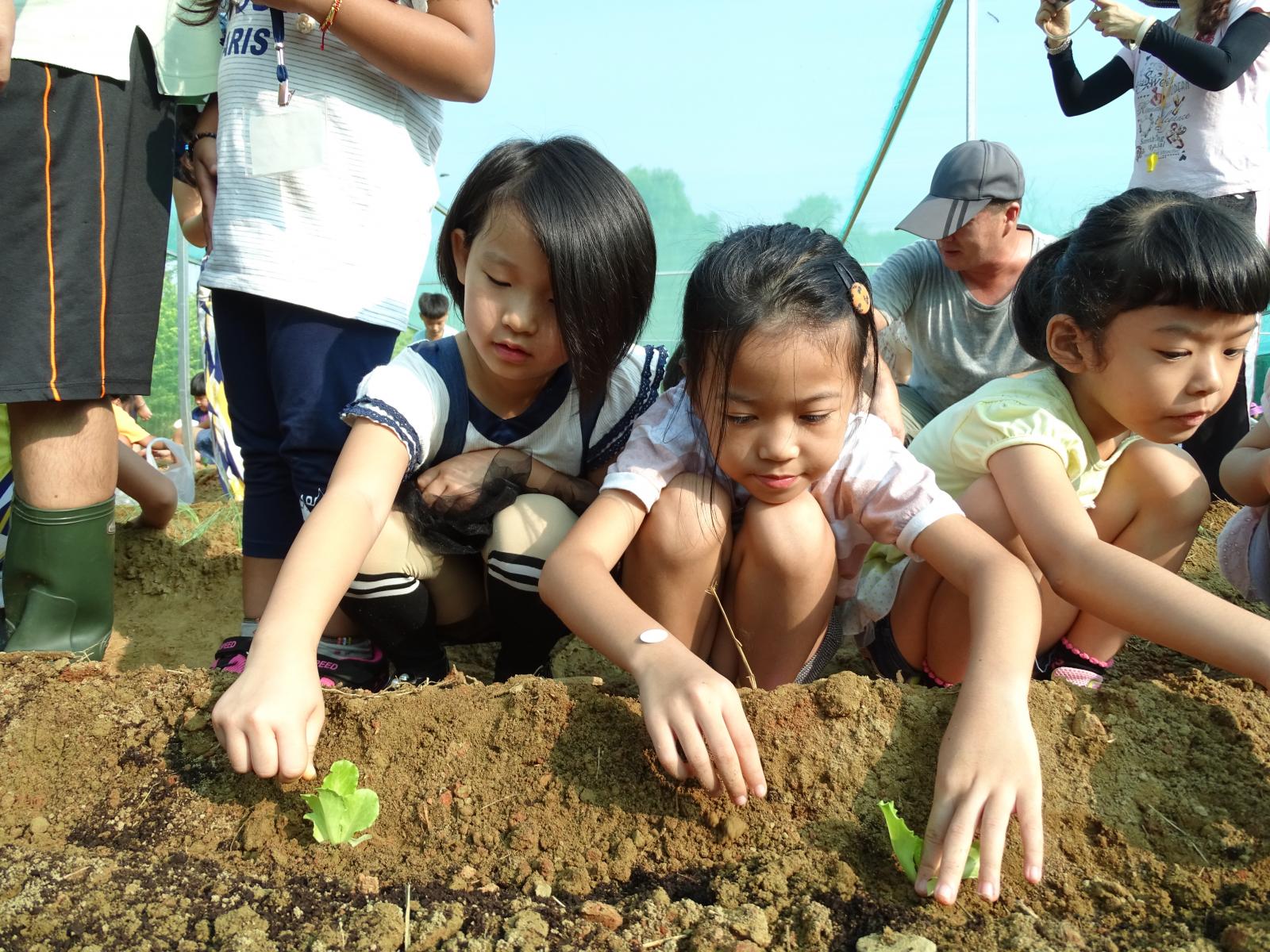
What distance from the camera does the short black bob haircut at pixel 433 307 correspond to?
8.41 metres

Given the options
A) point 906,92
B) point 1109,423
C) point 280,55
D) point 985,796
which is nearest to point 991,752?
point 985,796

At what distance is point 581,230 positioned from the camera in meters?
1.75

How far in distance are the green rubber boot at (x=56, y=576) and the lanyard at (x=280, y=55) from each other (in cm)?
98

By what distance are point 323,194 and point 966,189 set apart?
2321 millimetres

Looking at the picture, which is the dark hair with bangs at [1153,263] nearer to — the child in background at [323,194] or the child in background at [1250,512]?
the child in background at [1250,512]

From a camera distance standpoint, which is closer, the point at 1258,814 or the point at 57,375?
the point at 1258,814

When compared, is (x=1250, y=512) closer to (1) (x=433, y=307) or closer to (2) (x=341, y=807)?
(2) (x=341, y=807)

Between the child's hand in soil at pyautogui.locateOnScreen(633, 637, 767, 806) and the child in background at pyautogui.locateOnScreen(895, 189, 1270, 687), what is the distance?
68 centimetres

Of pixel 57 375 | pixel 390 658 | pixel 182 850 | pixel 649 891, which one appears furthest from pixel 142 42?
pixel 649 891

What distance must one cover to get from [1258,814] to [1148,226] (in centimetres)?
103

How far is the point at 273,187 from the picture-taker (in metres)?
1.98

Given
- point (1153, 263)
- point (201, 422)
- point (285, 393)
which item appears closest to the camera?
point (1153, 263)

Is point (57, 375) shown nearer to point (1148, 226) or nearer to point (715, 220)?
point (715, 220)

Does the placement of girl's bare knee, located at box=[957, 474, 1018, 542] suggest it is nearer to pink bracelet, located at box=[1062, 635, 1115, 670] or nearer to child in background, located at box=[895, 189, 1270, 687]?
child in background, located at box=[895, 189, 1270, 687]
